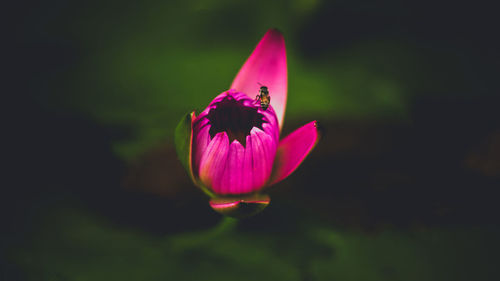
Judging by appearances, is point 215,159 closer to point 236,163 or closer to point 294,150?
point 236,163

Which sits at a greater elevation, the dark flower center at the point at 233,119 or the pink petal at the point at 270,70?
the pink petal at the point at 270,70

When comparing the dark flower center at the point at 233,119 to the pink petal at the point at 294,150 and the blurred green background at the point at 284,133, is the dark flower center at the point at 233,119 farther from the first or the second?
the blurred green background at the point at 284,133

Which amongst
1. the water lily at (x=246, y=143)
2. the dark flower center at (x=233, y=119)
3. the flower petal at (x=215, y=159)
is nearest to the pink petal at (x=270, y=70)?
the water lily at (x=246, y=143)

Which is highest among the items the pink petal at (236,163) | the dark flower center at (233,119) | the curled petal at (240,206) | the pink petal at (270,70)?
the pink petal at (270,70)

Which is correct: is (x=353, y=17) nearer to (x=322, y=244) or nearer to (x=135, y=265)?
(x=322, y=244)

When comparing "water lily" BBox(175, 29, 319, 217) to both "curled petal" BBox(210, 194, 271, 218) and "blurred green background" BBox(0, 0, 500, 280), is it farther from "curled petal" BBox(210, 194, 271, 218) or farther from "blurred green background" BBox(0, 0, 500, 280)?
"blurred green background" BBox(0, 0, 500, 280)

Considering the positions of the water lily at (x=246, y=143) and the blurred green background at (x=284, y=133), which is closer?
the water lily at (x=246, y=143)

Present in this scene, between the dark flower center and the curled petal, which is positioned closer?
the curled petal

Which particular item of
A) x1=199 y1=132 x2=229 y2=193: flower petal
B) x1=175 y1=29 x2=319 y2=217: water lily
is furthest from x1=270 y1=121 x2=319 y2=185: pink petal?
x1=199 y1=132 x2=229 y2=193: flower petal
